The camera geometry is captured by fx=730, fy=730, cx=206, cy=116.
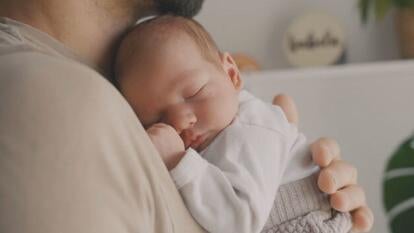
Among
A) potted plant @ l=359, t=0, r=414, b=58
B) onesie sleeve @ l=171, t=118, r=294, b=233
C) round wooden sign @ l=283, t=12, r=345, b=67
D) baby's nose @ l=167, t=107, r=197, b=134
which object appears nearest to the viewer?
onesie sleeve @ l=171, t=118, r=294, b=233

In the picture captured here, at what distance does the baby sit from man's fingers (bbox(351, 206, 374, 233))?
0.04 metres

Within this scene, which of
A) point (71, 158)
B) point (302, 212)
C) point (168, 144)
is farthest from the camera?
point (302, 212)

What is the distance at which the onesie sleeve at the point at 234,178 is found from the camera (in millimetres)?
767

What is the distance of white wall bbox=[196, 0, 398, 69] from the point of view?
2.65m

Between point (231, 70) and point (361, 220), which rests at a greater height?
A: point (231, 70)

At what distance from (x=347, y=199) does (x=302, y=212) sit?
0.09 m

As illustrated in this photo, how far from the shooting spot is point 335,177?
0.95 meters

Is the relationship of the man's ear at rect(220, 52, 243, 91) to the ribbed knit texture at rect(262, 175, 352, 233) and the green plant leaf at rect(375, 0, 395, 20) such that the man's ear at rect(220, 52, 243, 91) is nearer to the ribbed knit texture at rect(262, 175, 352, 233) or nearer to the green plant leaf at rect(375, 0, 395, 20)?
the ribbed knit texture at rect(262, 175, 352, 233)

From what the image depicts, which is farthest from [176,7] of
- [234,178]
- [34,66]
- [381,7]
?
[381,7]

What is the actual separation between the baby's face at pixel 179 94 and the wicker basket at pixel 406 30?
1674 millimetres

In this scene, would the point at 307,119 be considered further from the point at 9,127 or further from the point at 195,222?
the point at 9,127

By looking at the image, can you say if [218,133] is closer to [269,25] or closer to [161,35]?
[161,35]

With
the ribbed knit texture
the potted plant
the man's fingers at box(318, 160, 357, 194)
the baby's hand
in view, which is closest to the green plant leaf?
the potted plant

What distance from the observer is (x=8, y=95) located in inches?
24.0
